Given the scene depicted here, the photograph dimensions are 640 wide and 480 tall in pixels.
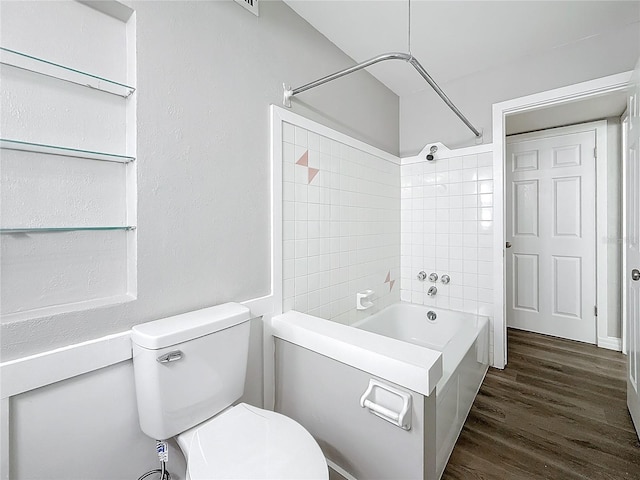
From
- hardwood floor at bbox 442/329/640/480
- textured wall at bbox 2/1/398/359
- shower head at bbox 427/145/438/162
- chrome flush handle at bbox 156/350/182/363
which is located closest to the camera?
chrome flush handle at bbox 156/350/182/363

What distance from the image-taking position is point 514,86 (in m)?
2.25

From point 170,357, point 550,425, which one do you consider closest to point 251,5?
point 170,357

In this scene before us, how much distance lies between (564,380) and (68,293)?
301 centimetres

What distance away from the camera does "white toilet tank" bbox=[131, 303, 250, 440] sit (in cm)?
101

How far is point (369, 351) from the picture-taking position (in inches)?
47.1

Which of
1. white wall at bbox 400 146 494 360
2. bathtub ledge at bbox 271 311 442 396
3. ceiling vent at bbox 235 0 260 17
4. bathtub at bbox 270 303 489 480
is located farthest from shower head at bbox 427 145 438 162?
bathtub ledge at bbox 271 311 442 396

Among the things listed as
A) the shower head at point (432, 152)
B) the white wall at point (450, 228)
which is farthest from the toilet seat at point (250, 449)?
the shower head at point (432, 152)

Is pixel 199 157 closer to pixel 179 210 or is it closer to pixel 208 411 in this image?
pixel 179 210

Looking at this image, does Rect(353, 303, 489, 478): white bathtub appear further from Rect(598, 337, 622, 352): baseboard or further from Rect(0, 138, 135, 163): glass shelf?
Rect(0, 138, 135, 163): glass shelf

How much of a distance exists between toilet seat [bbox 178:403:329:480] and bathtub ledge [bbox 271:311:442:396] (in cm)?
34

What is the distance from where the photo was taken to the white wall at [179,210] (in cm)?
93

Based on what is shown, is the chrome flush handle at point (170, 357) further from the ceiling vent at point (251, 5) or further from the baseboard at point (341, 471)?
the ceiling vent at point (251, 5)

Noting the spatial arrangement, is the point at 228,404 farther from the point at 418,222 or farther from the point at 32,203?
the point at 418,222

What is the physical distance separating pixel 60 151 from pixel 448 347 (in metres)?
2.05
